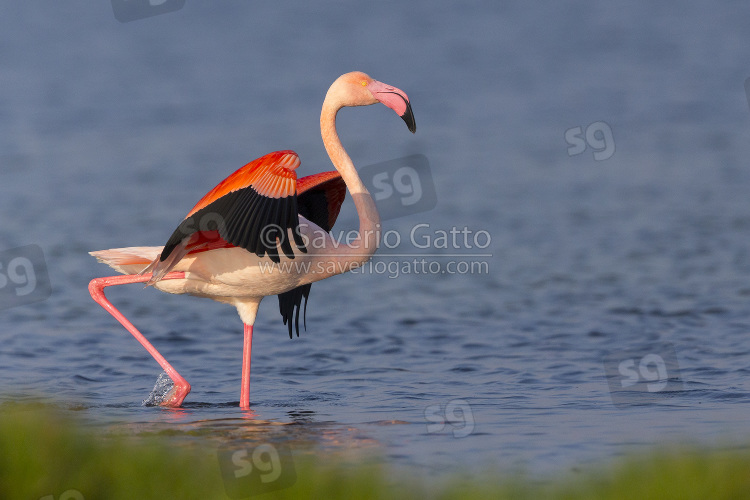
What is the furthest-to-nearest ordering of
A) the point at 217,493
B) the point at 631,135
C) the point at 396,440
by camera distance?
1. the point at 631,135
2. the point at 396,440
3. the point at 217,493

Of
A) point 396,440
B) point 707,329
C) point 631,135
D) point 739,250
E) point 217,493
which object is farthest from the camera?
point 631,135

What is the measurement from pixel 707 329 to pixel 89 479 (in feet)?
23.5

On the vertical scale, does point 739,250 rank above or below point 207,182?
below

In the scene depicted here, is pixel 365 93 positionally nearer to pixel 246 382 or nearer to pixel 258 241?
pixel 258 241

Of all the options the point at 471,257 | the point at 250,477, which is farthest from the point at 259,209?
the point at 471,257

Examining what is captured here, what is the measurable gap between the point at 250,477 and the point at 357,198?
2.93 metres

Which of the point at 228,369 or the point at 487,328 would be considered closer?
the point at 228,369

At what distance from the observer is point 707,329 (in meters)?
10.8

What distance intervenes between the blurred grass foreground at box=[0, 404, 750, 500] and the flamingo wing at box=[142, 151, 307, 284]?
1742 millimetres

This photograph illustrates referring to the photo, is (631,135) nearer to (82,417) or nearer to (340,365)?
(340,365)

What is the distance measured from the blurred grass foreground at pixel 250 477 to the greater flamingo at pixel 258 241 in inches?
73.1

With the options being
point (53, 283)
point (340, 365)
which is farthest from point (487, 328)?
point (53, 283)

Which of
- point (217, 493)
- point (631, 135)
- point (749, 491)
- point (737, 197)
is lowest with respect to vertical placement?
point (749, 491)

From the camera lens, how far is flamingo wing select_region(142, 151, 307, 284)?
705 cm
